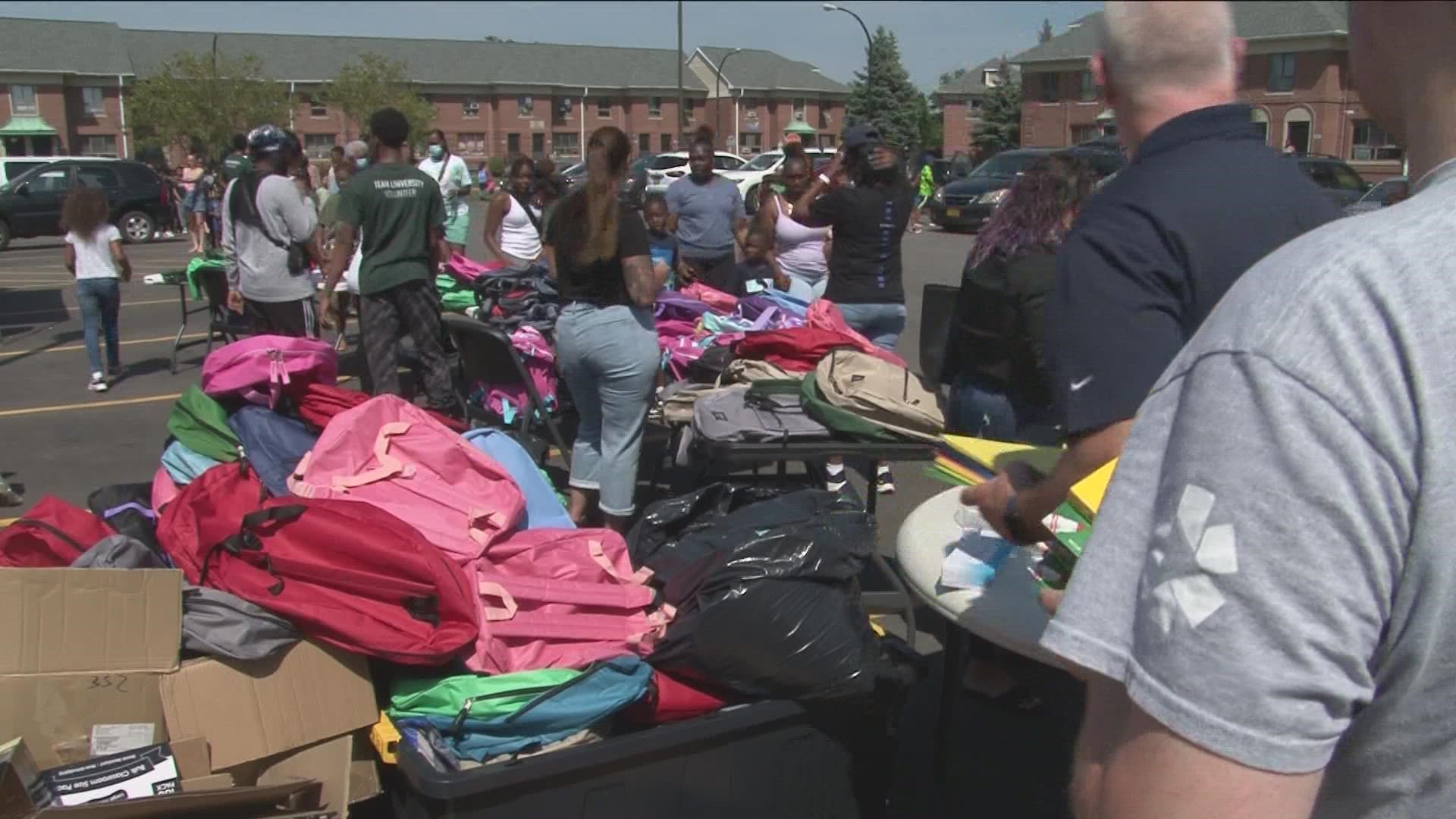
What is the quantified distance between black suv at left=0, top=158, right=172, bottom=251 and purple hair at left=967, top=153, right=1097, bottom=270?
2227 cm

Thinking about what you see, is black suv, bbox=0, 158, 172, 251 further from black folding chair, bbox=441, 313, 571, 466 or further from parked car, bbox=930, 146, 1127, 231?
black folding chair, bbox=441, 313, 571, 466

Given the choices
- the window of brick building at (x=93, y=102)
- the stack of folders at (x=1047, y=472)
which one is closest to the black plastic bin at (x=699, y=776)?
the stack of folders at (x=1047, y=472)

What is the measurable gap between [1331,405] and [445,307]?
7.15m

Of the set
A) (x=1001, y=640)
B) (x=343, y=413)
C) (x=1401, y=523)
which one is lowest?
(x=1001, y=640)

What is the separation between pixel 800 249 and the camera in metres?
7.46

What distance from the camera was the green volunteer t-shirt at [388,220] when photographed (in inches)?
253

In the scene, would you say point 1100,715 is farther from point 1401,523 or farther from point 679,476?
point 679,476

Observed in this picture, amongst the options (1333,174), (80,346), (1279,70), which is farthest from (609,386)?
(1333,174)

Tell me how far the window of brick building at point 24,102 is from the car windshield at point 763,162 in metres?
31.9

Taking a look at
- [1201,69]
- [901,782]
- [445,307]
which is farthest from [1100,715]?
[445,307]

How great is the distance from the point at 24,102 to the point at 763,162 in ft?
111

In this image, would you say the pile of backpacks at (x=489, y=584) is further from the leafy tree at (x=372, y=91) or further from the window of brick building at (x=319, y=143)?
the window of brick building at (x=319, y=143)

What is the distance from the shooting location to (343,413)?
3850 mm

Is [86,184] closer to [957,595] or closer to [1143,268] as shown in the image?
[957,595]
